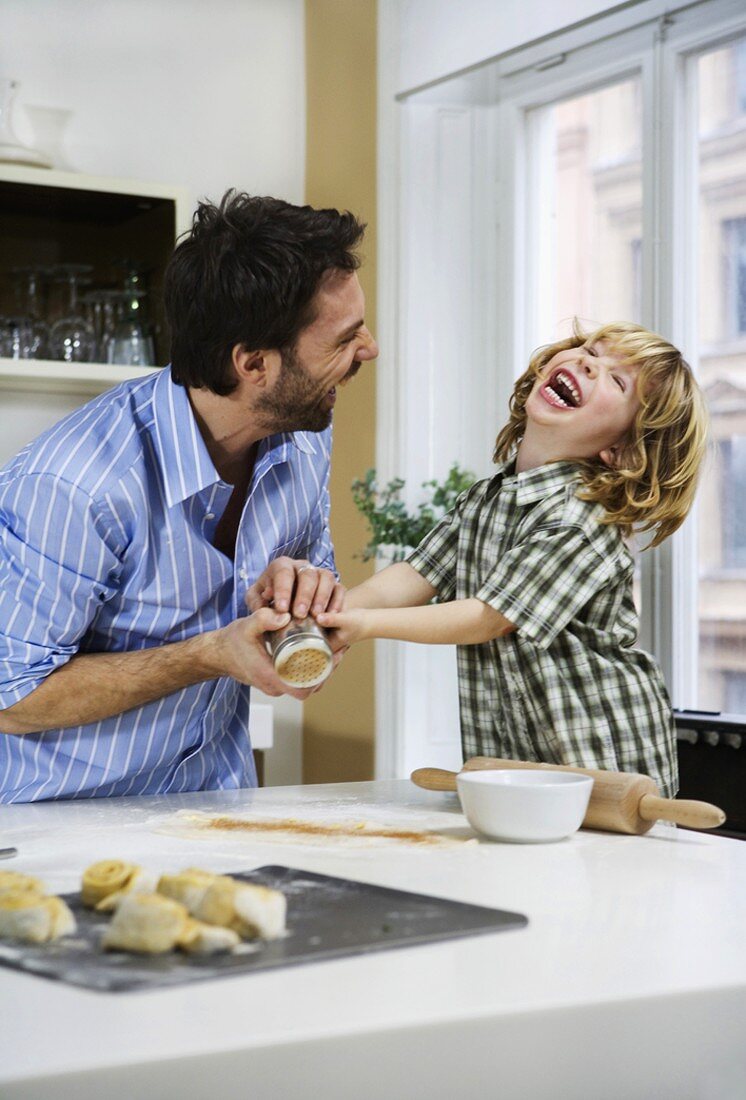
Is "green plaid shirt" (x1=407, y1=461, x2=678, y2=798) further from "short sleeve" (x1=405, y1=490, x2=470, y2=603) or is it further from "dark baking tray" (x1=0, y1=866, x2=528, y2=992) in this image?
"dark baking tray" (x1=0, y1=866, x2=528, y2=992)

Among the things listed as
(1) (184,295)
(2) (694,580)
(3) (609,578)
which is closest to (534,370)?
(3) (609,578)

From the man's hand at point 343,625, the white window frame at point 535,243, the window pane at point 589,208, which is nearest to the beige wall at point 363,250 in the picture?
the white window frame at point 535,243

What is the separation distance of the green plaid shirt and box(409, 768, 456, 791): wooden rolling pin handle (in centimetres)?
17

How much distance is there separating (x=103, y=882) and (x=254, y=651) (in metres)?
0.51

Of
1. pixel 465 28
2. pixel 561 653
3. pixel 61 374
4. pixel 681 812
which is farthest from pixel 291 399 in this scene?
pixel 465 28

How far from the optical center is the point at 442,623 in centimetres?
144

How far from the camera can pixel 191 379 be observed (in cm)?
156

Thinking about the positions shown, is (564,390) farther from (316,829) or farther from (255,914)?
(255,914)

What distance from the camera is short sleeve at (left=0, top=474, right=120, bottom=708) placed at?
1.39 m

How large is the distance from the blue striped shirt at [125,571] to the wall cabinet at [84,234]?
1.38 meters

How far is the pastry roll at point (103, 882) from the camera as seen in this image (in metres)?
0.82

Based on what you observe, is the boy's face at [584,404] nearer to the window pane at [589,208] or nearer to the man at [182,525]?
the man at [182,525]

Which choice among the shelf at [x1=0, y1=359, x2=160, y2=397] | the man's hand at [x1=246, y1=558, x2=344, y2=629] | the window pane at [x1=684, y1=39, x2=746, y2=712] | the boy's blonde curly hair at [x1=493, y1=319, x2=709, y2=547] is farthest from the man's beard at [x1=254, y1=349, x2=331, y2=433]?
the shelf at [x1=0, y1=359, x2=160, y2=397]

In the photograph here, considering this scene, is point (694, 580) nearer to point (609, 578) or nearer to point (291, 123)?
→ point (609, 578)
